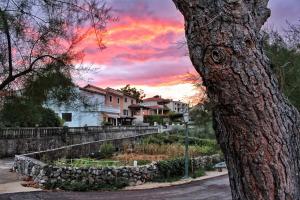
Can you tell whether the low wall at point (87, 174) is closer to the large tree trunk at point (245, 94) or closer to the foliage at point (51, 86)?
the foliage at point (51, 86)

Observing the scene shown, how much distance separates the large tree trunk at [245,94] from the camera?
8.38 ft

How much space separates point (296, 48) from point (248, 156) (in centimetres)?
1766

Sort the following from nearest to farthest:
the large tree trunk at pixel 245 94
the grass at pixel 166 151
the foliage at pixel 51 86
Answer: the large tree trunk at pixel 245 94
the foliage at pixel 51 86
the grass at pixel 166 151

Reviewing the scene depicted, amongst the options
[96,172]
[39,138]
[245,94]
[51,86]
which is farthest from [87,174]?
[245,94]

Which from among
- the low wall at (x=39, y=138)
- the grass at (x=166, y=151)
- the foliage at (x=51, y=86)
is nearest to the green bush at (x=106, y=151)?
the grass at (x=166, y=151)

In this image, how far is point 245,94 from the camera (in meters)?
2.59

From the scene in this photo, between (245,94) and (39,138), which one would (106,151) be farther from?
(245,94)

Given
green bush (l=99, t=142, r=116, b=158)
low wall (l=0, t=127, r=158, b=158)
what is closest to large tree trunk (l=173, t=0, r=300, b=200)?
green bush (l=99, t=142, r=116, b=158)

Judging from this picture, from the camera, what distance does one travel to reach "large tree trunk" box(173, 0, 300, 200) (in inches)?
101

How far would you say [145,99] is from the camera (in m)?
111

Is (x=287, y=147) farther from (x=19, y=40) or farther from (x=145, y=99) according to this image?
(x=145, y=99)

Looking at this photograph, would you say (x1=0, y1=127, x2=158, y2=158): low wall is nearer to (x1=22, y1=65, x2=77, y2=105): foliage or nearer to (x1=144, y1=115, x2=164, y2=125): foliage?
(x1=22, y1=65, x2=77, y2=105): foliage

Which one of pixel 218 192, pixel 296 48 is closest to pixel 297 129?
pixel 218 192

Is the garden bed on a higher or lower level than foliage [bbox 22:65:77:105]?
lower
